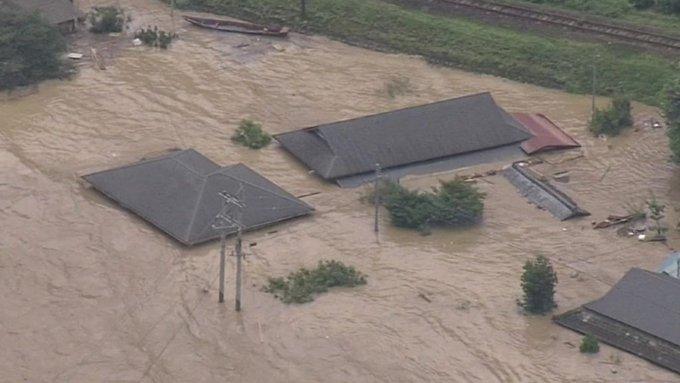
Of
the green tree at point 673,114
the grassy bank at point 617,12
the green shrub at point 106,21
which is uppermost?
the grassy bank at point 617,12

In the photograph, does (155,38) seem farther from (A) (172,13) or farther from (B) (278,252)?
(B) (278,252)

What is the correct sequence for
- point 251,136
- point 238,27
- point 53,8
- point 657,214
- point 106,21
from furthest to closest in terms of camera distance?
point 238,27 → point 106,21 → point 53,8 → point 251,136 → point 657,214

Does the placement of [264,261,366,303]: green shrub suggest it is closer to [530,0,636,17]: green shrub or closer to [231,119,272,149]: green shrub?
[231,119,272,149]: green shrub

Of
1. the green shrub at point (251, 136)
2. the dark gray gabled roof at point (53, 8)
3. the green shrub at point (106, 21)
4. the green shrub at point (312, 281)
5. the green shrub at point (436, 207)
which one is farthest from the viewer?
the green shrub at point (106, 21)

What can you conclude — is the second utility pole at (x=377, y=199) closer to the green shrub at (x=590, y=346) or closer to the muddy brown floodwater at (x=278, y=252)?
the muddy brown floodwater at (x=278, y=252)

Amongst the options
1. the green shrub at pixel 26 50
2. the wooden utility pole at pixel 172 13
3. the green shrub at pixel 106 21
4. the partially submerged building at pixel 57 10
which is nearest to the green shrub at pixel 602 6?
the wooden utility pole at pixel 172 13

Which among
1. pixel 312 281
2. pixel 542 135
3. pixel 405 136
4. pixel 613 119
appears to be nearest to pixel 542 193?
pixel 542 135
